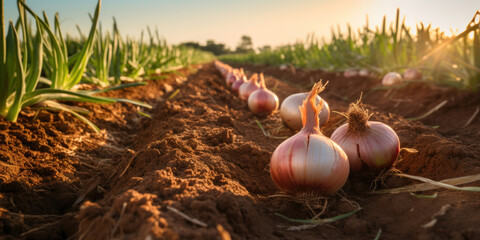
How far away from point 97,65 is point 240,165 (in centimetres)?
228

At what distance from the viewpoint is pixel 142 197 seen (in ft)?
3.26

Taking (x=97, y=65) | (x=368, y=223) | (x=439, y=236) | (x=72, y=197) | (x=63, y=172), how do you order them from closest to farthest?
(x=439, y=236)
(x=368, y=223)
(x=72, y=197)
(x=63, y=172)
(x=97, y=65)

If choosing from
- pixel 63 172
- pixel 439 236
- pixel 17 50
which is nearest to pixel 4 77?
pixel 17 50

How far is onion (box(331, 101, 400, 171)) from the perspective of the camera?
143 cm

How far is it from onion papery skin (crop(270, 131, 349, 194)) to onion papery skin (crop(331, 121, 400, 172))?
230mm

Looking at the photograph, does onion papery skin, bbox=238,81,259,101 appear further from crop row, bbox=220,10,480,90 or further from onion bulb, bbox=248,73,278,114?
crop row, bbox=220,10,480,90

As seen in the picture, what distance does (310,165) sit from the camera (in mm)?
1163

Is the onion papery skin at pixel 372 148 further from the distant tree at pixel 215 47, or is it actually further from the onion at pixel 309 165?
the distant tree at pixel 215 47

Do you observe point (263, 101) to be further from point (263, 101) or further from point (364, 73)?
point (364, 73)

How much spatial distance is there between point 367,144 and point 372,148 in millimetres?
27

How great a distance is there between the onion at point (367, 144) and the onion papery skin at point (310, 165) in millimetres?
231

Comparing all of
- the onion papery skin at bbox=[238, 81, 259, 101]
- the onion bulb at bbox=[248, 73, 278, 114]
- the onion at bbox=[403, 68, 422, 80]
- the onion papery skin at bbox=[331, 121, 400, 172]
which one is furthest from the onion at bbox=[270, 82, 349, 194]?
the onion at bbox=[403, 68, 422, 80]

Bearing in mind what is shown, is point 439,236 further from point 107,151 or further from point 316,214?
point 107,151

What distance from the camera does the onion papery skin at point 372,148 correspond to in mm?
1425
